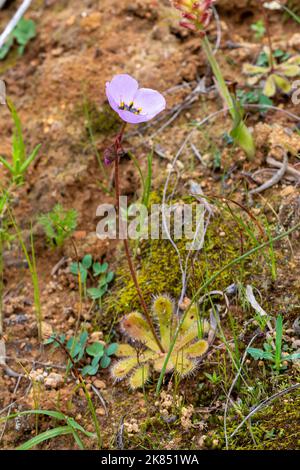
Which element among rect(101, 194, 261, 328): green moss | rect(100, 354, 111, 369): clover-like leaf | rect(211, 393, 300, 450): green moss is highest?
rect(101, 194, 261, 328): green moss

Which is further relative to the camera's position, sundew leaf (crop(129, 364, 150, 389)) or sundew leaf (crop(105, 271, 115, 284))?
sundew leaf (crop(105, 271, 115, 284))

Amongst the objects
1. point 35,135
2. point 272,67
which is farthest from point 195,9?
point 35,135

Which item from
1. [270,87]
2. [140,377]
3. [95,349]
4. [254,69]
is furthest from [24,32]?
[140,377]

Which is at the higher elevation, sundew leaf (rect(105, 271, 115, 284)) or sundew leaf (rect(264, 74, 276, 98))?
sundew leaf (rect(264, 74, 276, 98))

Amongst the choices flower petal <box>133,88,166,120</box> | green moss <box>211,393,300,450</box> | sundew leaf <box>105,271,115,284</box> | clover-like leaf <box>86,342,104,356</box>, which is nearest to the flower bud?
flower petal <box>133,88,166,120</box>

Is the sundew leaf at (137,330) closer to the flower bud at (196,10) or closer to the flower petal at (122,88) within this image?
the flower petal at (122,88)

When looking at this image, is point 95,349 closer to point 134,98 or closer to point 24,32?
point 134,98

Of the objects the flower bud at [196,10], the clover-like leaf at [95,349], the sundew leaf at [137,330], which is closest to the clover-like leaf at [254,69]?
the flower bud at [196,10]

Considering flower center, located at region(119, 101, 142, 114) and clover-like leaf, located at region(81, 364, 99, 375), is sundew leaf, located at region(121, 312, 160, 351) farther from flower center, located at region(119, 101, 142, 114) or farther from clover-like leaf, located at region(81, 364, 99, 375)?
flower center, located at region(119, 101, 142, 114)
